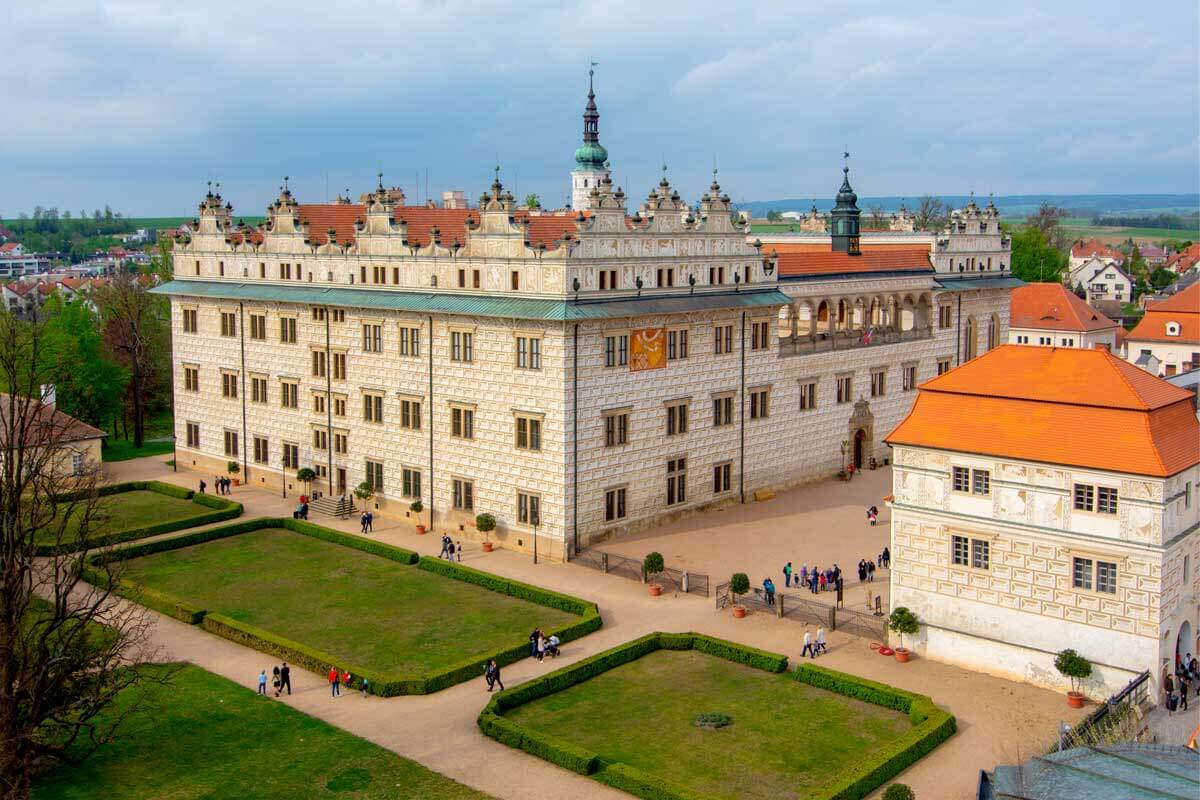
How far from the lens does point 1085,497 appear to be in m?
33.6

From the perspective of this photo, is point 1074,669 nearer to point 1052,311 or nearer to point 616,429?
point 616,429

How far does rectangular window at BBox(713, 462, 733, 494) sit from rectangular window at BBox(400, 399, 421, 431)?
Answer: 1421 cm

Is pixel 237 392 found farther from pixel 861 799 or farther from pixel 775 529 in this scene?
pixel 861 799

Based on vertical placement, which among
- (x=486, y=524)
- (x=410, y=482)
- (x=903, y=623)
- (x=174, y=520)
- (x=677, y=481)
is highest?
(x=677, y=481)

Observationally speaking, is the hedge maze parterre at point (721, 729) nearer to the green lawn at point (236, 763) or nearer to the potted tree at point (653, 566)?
the green lawn at point (236, 763)

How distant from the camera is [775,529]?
172 feet

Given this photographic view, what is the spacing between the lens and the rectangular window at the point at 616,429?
49.2m

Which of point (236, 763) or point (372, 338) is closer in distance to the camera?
point (236, 763)

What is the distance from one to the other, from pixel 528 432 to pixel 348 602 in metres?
10.4

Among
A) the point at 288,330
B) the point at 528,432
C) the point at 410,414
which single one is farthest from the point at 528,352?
the point at 288,330

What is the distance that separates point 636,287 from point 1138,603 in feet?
79.9

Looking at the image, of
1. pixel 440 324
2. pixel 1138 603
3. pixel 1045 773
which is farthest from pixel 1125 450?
pixel 440 324

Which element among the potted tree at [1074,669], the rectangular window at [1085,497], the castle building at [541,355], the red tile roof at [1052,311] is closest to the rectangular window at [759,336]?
the castle building at [541,355]

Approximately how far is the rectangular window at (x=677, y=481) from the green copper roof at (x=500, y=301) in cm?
704
